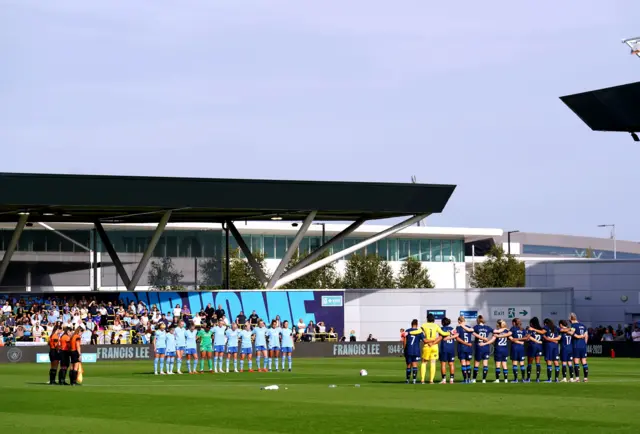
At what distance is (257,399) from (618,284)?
5260 centimetres

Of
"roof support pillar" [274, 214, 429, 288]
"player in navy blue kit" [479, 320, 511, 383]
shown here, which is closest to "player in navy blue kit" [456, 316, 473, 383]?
"player in navy blue kit" [479, 320, 511, 383]

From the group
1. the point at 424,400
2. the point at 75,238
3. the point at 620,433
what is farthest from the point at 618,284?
the point at 620,433

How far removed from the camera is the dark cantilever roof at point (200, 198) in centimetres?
6194

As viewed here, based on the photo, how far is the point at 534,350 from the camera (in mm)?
35906

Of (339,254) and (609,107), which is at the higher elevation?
(609,107)

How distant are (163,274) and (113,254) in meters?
3.90

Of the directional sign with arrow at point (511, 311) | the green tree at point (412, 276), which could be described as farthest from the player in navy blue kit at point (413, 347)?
the green tree at point (412, 276)

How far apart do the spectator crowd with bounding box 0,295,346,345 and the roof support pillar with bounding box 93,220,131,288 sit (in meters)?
5.10

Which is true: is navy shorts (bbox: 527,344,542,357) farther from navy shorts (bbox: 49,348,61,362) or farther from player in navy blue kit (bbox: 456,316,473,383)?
navy shorts (bbox: 49,348,61,362)

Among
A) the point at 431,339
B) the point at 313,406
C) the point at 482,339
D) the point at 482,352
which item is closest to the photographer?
the point at 313,406

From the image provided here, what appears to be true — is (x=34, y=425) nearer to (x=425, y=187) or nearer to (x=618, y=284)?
(x=425, y=187)

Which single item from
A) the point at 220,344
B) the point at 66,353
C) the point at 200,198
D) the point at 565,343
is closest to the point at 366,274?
the point at 200,198

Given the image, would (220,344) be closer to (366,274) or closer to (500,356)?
(500,356)

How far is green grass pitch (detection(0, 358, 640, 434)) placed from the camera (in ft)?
70.2
